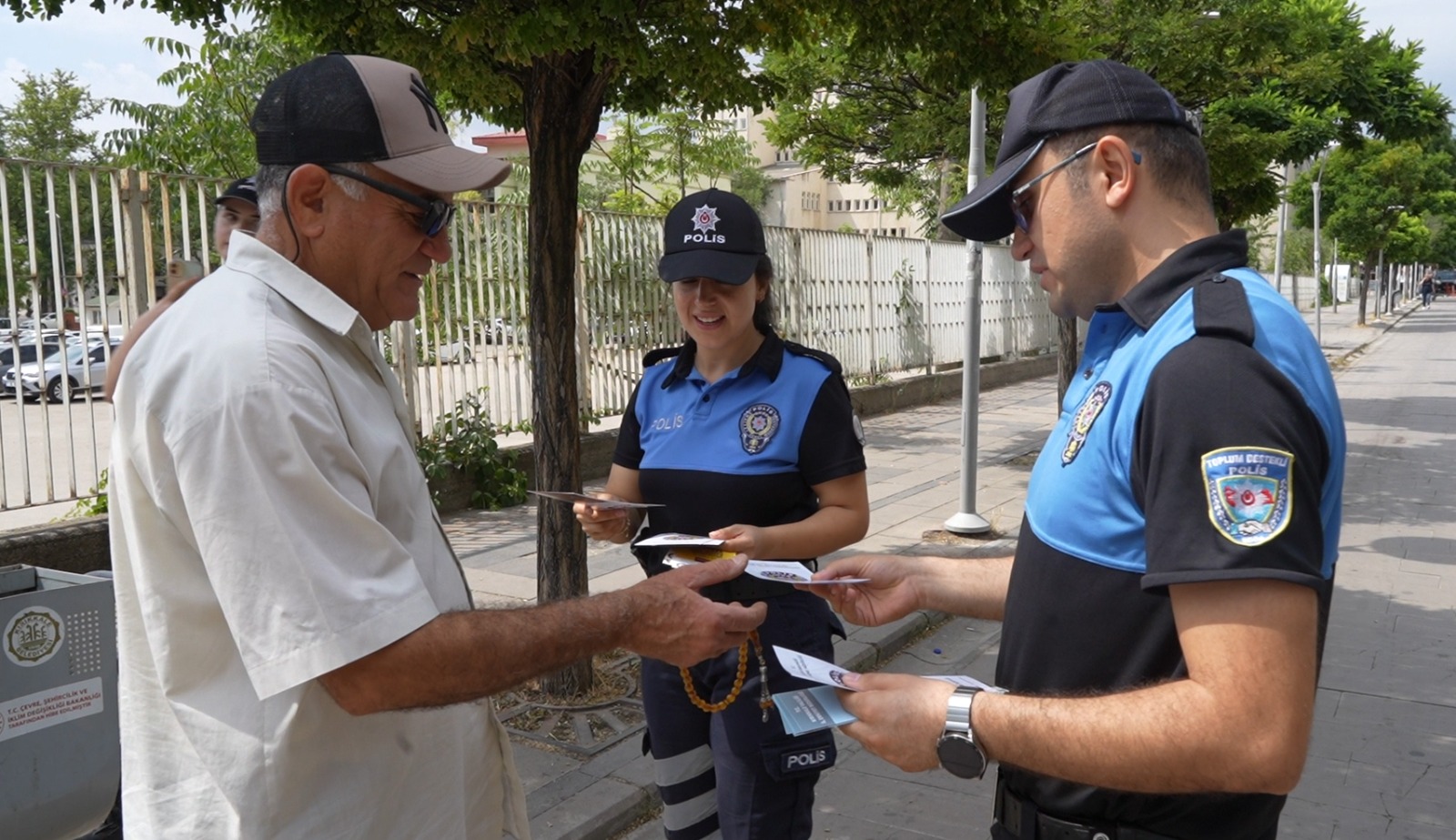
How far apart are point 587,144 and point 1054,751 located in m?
3.73

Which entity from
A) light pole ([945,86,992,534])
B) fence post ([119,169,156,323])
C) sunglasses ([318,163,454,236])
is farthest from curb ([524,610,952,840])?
light pole ([945,86,992,534])

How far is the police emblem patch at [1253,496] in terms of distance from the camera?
1311 mm

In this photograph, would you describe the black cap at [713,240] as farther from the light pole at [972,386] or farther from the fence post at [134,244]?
the light pole at [972,386]

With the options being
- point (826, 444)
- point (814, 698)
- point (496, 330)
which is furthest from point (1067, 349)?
point (814, 698)

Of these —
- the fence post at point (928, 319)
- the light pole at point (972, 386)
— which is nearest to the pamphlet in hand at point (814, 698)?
the light pole at point (972, 386)

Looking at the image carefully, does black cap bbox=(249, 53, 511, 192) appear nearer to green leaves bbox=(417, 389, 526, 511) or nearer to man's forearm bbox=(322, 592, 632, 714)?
man's forearm bbox=(322, 592, 632, 714)

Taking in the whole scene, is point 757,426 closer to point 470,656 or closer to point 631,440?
point 631,440

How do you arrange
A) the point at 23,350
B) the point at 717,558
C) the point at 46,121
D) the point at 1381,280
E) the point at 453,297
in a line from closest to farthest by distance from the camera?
the point at 717,558, the point at 23,350, the point at 453,297, the point at 46,121, the point at 1381,280

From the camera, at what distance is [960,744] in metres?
1.56

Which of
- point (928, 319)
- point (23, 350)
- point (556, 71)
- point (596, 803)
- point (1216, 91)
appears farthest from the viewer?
point (928, 319)

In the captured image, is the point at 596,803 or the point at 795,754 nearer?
the point at 795,754

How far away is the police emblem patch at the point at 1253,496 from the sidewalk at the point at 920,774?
10.0 feet

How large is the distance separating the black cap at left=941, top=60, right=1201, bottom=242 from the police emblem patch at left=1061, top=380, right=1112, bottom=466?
393 millimetres

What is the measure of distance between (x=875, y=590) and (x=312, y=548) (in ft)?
4.13
